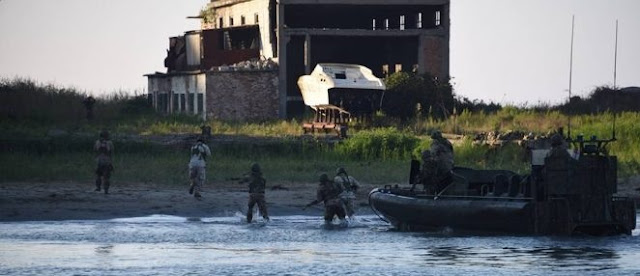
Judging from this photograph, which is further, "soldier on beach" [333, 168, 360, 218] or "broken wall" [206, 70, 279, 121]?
"broken wall" [206, 70, 279, 121]

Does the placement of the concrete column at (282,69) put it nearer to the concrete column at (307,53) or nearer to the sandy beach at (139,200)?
the concrete column at (307,53)

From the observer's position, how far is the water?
84.1 ft

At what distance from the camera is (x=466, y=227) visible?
29.6 m

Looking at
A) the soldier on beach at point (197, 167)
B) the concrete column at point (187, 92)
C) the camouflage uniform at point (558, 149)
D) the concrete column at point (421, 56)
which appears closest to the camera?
the camouflage uniform at point (558, 149)

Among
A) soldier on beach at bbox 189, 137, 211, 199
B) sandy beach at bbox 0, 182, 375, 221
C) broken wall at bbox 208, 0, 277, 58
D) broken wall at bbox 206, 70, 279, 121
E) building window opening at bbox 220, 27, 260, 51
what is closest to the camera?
sandy beach at bbox 0, 182, 375, 221

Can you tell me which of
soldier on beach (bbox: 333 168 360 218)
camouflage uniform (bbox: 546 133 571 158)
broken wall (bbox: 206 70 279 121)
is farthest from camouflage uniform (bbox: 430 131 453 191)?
broken wall (bbox: 206 70 279 121)

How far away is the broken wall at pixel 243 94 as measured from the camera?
6253 cm

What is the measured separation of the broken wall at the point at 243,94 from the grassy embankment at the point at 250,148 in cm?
361

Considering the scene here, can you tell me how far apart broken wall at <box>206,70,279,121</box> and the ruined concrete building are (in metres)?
0.04

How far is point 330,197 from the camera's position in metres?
31.5

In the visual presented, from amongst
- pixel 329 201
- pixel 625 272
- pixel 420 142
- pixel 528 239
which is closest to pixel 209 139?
→ pixel 420 142

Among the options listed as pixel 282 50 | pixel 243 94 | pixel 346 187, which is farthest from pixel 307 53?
pixel 346 187

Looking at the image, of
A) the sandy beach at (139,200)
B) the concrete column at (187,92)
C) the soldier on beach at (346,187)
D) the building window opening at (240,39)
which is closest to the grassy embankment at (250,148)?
the sandy beach at (139,200)

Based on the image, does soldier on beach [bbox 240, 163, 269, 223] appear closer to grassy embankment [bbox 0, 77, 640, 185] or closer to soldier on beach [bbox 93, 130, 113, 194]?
soldier on beach [bbox 93, 130, 113, 194]
